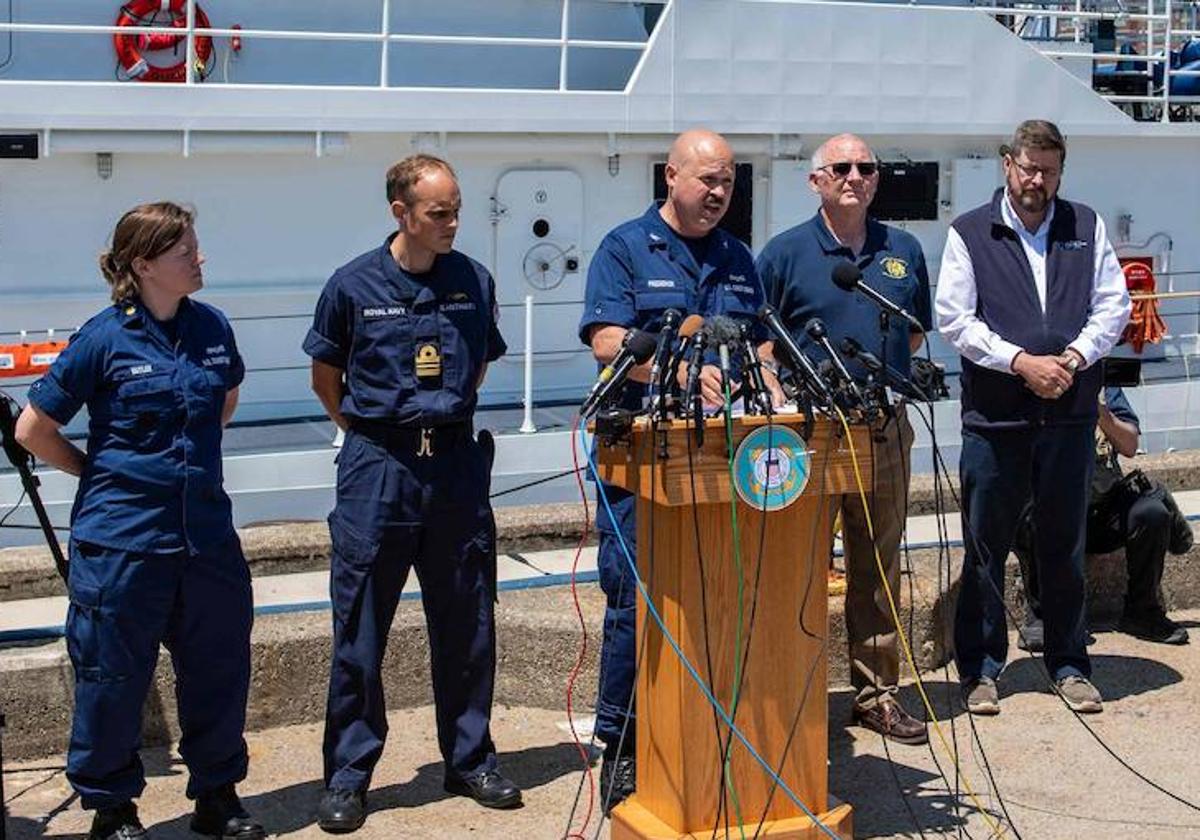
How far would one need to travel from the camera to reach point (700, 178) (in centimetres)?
490

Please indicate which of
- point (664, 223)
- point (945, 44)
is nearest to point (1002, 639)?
point (664, 223)

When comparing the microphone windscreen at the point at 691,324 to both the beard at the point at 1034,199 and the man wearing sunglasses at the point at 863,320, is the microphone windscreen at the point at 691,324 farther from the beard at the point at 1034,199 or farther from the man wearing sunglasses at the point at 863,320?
the beard at the point at 1034,199

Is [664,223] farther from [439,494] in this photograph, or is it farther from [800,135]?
[800,135]

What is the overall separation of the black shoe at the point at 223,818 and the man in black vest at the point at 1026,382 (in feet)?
8.09

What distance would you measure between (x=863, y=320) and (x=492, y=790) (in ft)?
6.10

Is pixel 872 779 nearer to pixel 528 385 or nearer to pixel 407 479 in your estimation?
pixel 407 479

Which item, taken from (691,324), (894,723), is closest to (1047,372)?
(894,723)

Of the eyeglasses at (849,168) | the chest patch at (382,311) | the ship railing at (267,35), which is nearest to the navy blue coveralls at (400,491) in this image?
the chest patch at (382,311)

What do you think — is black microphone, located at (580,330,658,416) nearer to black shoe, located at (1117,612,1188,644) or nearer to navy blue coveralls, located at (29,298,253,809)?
navy blue coveralls, located at (29,298,253,809)

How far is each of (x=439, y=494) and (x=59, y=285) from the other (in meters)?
5.71

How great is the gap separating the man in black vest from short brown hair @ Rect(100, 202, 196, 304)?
104 inches

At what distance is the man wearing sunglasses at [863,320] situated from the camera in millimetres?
5582

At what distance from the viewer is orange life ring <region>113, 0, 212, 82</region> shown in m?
10.4

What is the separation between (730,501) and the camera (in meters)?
4.25
